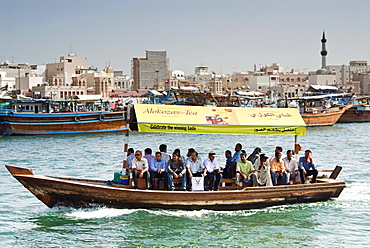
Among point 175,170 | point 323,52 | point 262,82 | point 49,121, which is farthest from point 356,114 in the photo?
point 323,52

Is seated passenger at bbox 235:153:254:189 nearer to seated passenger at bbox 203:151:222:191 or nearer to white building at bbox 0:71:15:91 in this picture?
seated passenger at bbox 203:151:222:191

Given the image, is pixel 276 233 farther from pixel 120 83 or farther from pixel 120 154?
pixel 120 83

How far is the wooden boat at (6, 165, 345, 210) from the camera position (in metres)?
12.9

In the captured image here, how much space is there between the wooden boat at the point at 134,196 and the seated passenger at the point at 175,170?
0.89ft

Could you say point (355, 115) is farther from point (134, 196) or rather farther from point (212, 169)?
point (134, 196)

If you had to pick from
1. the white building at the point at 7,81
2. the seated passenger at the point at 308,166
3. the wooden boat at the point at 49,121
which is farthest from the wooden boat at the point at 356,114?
the white building at the point at 7,81

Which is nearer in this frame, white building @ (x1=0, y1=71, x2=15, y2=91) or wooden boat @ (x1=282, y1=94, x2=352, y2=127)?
wooden boat @ (x1=282, y1=94, x2=352, y2=127)

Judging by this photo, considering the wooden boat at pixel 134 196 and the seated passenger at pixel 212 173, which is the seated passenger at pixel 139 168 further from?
the seated passenger at pixel 212 173

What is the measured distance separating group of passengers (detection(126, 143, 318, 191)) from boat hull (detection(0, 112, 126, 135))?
2777 centimetres

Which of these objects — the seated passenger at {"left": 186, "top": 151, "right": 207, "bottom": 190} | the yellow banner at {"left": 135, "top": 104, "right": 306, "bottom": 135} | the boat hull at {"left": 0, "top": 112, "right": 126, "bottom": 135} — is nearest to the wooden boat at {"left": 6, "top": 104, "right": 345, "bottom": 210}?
the yellow banner at {"left": 135, "top": 104, "right": 306, "bottom": 135}

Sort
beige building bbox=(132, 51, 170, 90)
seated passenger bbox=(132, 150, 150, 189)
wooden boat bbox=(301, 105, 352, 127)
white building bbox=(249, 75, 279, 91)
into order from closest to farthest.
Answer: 1. seated passenger bbox=(132, 150, 150, 189)
2. wooden boat bbox=(301, 105, 352, 127)
3. white building bbox=(249, 75, 279, 91)
4. beige building bbox=(132, 51, 170, 90)

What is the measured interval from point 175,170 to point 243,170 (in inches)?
67.3

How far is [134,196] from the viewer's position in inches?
510

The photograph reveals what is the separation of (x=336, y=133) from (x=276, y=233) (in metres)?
31.6
